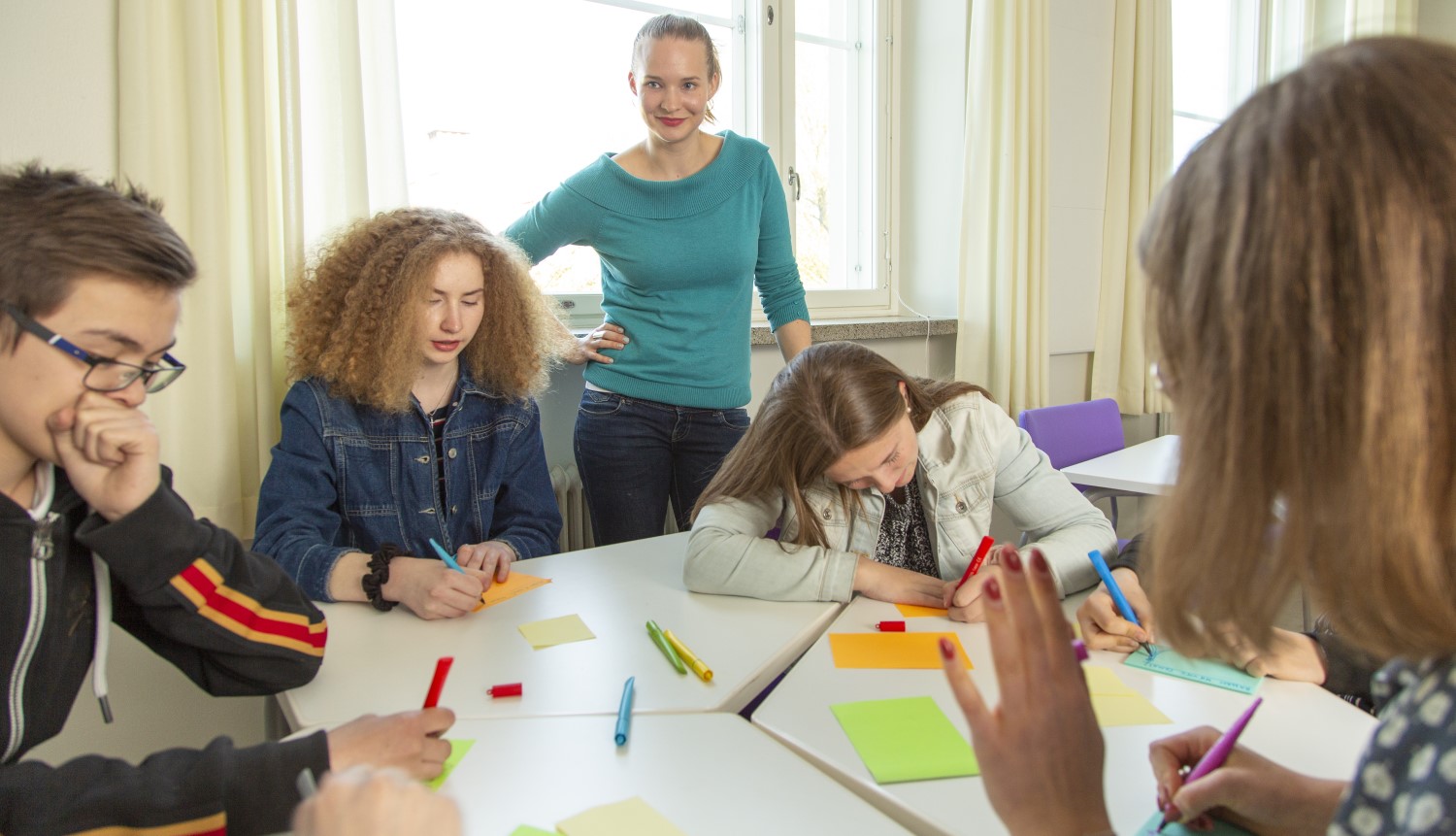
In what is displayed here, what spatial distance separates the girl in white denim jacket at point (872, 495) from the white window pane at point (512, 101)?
4.29 ft

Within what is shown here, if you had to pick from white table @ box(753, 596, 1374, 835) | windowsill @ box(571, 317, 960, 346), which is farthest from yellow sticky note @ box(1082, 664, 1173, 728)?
windowsill @ box(571, 317, 960, 346)

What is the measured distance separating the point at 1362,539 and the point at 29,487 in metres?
1.17

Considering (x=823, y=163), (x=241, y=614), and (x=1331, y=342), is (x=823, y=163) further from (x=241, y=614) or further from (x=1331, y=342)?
Result: (x=1331, y=342)

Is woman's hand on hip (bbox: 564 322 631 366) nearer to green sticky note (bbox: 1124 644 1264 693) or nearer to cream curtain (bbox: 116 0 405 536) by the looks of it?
cream curtain (bbox: 116 0 405 536)

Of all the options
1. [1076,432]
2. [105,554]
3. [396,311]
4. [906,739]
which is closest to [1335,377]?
[906,739]

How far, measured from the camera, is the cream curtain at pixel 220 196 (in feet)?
5.65

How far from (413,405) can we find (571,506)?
0.95 m

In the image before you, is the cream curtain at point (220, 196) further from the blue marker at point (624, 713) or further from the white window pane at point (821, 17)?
the white window pane at point (821, 17)

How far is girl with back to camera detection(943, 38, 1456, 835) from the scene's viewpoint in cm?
46

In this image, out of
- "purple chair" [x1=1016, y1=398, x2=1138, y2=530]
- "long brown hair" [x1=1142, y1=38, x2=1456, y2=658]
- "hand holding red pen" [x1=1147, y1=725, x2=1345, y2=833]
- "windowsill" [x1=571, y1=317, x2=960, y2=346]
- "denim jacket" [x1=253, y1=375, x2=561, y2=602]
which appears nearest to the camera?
"long brown hair" [x1=1142, y1=38, x2=1456, y2=658]

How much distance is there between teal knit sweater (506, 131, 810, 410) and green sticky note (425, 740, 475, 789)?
123cm

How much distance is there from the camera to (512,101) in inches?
102

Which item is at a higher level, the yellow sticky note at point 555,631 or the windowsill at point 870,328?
the windowsill at point 870,328

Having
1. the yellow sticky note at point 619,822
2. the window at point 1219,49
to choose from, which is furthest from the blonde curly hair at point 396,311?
the window at point 1219,49
